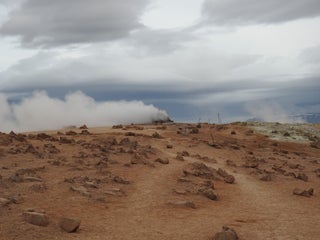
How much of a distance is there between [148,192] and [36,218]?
689cm

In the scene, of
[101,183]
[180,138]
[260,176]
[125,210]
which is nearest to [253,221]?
[125,210]

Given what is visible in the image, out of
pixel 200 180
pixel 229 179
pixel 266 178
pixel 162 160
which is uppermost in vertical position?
pixel 162 160

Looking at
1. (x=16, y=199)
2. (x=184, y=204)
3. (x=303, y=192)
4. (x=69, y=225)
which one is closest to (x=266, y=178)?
(x=303, y=192)

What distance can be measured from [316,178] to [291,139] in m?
20.6

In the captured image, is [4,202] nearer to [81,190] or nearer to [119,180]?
[81,190]

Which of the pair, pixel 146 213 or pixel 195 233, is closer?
pixel 195 233

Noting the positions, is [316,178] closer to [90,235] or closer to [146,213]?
[146,213]

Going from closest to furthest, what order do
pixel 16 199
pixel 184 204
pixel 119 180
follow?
pixel 16 199
pixel 184 204
pixel 119 180

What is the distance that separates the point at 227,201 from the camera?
20.4 m

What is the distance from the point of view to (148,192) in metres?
20.6

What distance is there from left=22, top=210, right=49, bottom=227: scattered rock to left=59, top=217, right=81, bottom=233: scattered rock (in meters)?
0.46

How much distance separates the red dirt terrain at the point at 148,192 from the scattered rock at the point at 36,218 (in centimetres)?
3

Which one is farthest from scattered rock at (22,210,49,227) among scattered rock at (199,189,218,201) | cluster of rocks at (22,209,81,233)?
scattered rock at (199,189,218,201)

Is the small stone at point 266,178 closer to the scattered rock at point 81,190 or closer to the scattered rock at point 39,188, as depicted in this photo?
the scattered rock at point 81,190
